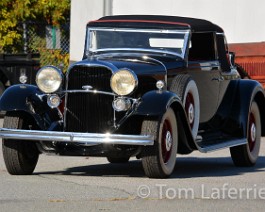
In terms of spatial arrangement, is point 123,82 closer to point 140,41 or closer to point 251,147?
point 140,41

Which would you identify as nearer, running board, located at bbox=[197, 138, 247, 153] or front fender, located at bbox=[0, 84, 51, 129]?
front fender, located at bbox=[0, 84, 51, 129]

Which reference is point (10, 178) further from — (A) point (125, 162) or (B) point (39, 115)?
(A) point (125, 162)

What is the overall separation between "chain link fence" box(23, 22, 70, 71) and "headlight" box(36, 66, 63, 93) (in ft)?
51.1

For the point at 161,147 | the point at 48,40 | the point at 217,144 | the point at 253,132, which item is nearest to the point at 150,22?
the point at 217,144

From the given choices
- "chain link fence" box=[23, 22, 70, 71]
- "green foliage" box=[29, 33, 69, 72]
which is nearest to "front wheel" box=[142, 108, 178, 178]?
"green foliage" box=[29, 33, 69, 72]

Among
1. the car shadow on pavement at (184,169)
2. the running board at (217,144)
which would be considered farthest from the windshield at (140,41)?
the car shadow on pavement at (184,169)

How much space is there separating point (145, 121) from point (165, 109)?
23 centimetres

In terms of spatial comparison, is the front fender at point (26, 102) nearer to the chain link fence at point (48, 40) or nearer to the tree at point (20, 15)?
the chain link fence at point (48, 40)

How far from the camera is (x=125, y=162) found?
1264 cm

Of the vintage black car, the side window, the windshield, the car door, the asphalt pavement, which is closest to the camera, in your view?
the asphalt pavement

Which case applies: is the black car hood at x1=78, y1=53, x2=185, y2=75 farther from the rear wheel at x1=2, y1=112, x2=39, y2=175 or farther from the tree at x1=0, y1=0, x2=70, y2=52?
the tree at x1=0, y1=0, x2=70, y2=52

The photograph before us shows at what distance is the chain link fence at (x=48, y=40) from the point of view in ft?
88.5

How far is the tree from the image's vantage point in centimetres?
2698

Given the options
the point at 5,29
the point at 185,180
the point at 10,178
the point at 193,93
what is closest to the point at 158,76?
the point at 193,93
